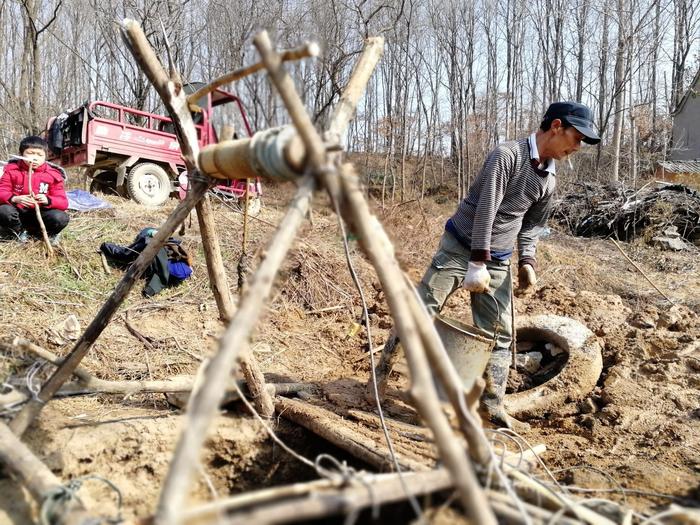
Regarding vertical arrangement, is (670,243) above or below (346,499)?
above

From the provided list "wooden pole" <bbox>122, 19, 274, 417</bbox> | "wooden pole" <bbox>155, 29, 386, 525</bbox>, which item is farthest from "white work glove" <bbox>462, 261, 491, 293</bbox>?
"wooden pole" <bbox>155, 29, 386, 525</bbox>

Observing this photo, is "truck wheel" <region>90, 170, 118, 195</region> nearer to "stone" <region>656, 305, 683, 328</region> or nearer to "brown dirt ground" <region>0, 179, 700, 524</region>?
"brown dirt ground" <region>0, 179, 700, 524</region>

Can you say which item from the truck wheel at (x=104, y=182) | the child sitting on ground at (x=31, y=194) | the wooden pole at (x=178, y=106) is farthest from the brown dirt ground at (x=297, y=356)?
the truck wheel at (x=104, y=182)

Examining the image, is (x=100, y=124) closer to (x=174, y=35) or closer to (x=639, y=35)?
(x=174, y=35)

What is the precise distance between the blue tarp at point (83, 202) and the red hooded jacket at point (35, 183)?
207 centimetres

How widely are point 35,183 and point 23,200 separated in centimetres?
20

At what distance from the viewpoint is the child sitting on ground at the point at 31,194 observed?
199 inches

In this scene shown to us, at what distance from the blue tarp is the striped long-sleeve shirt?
19.1 ft

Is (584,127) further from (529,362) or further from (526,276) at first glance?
(529,362)

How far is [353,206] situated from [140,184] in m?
8.73

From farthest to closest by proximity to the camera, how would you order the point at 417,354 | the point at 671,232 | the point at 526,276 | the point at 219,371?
the point at 671,232
the point at 526,276
the point at 417,354
the point at 219,371

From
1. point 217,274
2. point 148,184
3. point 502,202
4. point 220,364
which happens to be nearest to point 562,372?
point 502,202

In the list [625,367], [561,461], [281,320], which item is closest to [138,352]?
[281,320]

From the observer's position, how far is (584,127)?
3.00m
